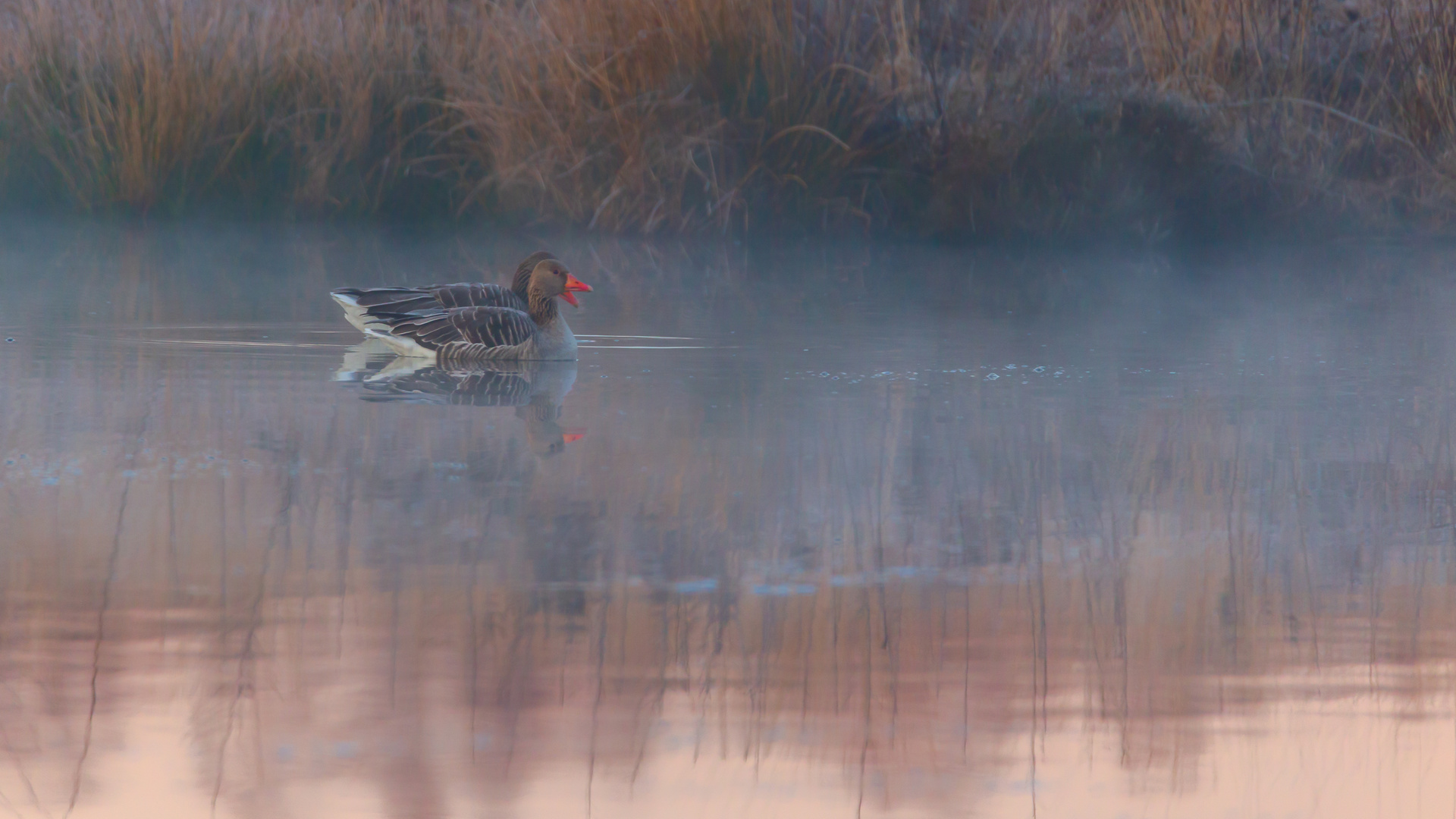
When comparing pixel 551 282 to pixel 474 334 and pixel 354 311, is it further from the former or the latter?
pixel 354 311

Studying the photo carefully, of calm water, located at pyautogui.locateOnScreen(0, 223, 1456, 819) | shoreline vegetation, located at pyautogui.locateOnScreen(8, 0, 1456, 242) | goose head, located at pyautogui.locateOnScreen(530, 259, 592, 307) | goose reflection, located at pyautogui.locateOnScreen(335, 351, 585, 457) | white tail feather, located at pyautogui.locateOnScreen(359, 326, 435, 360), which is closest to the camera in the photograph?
calm water, located at pyautogui.locateOnScreen(0, 223, 1456, 819)

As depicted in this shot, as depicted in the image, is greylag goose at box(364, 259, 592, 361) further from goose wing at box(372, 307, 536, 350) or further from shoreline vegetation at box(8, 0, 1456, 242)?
shoreline vegetation at box(8, 0, 1456, 242)

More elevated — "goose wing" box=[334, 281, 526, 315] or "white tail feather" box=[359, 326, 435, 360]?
"goose wing" box=[334, 281, 526, 315]

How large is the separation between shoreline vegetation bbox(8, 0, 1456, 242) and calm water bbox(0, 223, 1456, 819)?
462 centimetres

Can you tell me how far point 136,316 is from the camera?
7875 millimetres

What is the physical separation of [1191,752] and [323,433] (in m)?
3.09

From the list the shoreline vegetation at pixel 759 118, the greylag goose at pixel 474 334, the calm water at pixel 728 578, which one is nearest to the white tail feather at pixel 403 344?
the greylag goose at pixel 474 334

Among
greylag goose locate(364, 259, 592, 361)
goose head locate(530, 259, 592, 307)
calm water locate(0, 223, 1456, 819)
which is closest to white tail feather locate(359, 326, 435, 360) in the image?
greylag goose locate(364, 259, 592, 361)

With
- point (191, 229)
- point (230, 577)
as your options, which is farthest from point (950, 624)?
point (191, 229)

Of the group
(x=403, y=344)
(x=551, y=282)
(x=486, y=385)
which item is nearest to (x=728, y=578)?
(x=486, y=385)

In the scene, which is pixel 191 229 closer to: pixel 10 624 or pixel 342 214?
pixel 342 214

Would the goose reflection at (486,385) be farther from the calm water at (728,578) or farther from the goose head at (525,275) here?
the goose head at (525,275)

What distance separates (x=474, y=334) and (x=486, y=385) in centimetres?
40

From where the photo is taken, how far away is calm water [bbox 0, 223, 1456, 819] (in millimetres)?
2951
